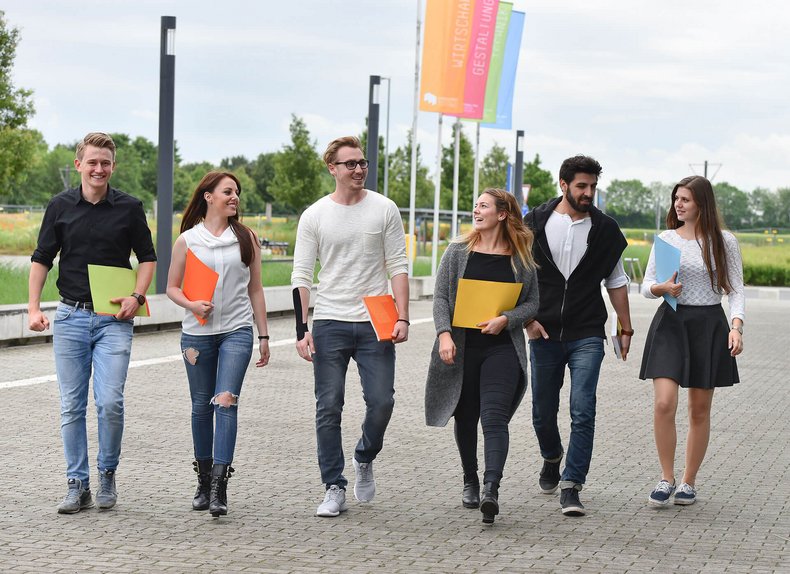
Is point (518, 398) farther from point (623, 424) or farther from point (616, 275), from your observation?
point (623, 424)

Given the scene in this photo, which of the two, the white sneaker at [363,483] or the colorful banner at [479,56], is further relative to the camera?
the colorful banner at [479,56]

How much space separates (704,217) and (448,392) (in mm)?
1643

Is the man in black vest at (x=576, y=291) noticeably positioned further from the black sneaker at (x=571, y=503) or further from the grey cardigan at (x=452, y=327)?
the grey cardigan at (x=452, y=327)

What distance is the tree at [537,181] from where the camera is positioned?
87562 mm

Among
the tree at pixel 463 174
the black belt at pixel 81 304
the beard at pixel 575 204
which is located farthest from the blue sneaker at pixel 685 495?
the tree at pixel 463 174

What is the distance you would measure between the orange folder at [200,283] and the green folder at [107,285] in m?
0.23

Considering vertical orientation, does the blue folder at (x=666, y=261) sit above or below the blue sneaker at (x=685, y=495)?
above

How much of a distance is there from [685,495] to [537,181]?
82.8m

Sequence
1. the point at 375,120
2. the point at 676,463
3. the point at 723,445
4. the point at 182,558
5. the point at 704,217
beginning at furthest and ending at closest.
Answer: the point at 375,120 → the point at 723,445 → the point at 676,463 → the point at 704,217 → the point at 182,558

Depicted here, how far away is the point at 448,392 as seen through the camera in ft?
21.5

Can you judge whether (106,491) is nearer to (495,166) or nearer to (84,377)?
(84,377)

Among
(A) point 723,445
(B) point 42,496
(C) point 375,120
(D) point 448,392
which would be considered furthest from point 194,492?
(C) point 375,120

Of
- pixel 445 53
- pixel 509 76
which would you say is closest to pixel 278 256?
pixel 445 53

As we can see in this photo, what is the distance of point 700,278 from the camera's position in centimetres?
687
